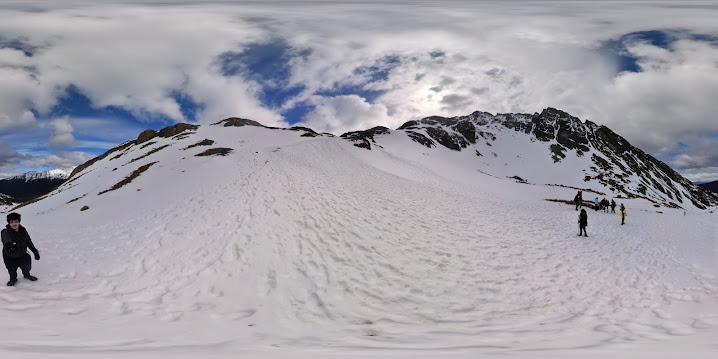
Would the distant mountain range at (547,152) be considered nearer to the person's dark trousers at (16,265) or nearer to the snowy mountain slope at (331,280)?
the snowy mountain slope at (331,280)

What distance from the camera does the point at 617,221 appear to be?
94.7 ft

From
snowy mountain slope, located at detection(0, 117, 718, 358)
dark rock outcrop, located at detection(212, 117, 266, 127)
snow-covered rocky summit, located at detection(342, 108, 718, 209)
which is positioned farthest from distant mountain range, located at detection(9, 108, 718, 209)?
snowy mountain slope, located at detection(0, 117, 718, 358)

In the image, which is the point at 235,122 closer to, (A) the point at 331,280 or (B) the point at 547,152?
(A) the point at 331,280

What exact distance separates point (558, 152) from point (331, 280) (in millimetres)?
159638

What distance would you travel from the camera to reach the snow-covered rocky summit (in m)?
124

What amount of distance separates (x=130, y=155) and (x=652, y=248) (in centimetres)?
5434

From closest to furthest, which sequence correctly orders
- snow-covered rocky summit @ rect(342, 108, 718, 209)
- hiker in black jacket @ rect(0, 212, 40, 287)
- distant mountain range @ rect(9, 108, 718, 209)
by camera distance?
hiker in black jacket @ rect(0, 212, 40, 287) → distant mountain range @ rect(9, 108, 718, 209) → snow-covered rocky summit @ rect(342, 108, 718, 209)

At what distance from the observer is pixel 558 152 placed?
146 meters


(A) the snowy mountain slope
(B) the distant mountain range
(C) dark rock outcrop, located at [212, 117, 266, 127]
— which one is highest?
(B) the distant mountain range

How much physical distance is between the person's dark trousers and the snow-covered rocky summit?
10103 cm

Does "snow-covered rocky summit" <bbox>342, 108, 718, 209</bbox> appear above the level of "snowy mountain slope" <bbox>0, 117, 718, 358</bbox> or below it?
above

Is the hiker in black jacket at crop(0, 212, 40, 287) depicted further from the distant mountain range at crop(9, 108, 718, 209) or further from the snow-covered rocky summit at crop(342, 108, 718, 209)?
the snow-covered rocky summit at crop(342, 108, 718, 209)

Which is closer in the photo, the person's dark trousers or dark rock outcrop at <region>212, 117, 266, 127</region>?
the person's dark trousers

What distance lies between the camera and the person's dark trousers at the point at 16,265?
9569 mm
